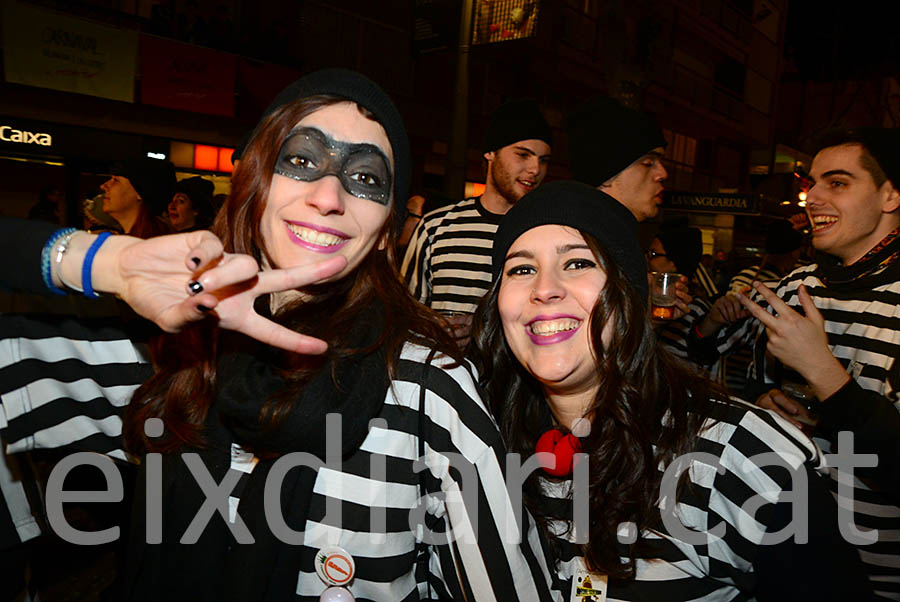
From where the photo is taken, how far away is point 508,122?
177 inches

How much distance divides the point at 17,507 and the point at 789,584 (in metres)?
2.02

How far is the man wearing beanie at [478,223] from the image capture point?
402cm

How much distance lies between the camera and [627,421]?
1.89 meters

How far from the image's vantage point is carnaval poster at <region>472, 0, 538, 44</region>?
9.87 meters

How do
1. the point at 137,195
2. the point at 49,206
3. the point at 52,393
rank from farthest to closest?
the point at 49,206 < the point at 137,195 < the point at 52,393

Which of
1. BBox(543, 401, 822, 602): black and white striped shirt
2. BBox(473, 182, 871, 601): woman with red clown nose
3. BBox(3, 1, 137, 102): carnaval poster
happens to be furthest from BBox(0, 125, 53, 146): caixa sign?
BBox(543, 401, 822, 602): black and white striped shirt

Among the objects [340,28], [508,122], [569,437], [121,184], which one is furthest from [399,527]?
[340,28]

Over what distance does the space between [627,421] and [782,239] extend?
5.56 m

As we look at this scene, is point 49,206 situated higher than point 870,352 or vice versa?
point 49,206

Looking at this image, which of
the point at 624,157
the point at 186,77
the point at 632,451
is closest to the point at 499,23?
the point at 186,77

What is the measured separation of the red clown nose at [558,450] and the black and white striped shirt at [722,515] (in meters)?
0.24

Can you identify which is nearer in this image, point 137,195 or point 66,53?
point 137,195

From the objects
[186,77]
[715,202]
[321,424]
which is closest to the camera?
[321,424]

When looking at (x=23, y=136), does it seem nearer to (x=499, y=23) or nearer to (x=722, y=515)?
(x=499, y=23)
